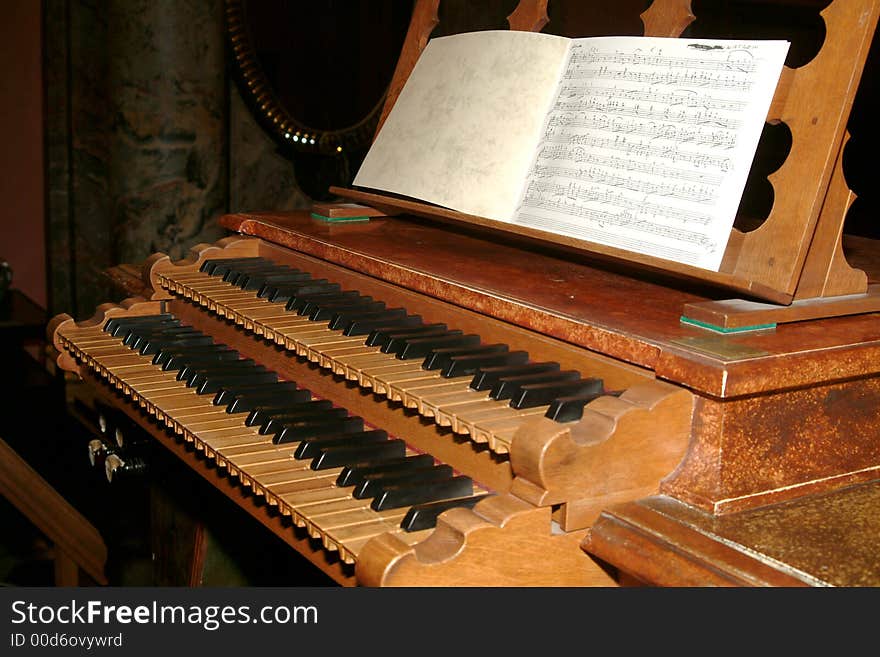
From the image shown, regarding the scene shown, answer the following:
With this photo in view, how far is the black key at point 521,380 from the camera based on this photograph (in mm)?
1849

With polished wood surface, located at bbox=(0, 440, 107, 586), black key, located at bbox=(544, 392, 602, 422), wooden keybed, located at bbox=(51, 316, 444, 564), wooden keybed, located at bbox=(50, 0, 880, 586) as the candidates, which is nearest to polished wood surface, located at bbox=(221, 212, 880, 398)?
wooden keybed, located at bbox=(50, 0, 880, 586)

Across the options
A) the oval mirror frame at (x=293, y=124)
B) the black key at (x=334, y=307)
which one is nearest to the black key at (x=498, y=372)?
the black key at (x=334, y=307)

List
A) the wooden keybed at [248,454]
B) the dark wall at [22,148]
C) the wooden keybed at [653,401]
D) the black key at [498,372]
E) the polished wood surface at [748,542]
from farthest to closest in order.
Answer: the dark wall at [22,148] → the black key at [498,372] → the wooden keybed at [248,454] → the wooden keybed at [653,401] → the polished wood surface at [748,542]

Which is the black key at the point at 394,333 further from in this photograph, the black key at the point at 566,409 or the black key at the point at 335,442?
the black key at the point at 566,409

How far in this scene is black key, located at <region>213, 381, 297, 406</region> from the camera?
2299 millimetres

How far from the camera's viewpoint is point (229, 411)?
7.38 ft

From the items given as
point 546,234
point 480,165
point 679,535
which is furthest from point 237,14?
point 679,535

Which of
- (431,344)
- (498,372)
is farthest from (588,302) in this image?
(431,344)

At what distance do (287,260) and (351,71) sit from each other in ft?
8.46

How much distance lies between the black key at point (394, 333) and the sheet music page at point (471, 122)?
0.92 feet

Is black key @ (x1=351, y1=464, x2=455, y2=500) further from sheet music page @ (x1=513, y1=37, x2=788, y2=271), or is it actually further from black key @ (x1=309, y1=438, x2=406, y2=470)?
sheet music page @ (x1=513, y1=37, x2=788, y2=271)

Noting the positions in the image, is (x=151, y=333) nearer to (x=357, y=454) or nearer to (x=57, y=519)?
(x=57, y=519)

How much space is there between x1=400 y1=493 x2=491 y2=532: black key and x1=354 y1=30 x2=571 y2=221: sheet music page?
76cm

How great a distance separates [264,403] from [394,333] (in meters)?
0.33
